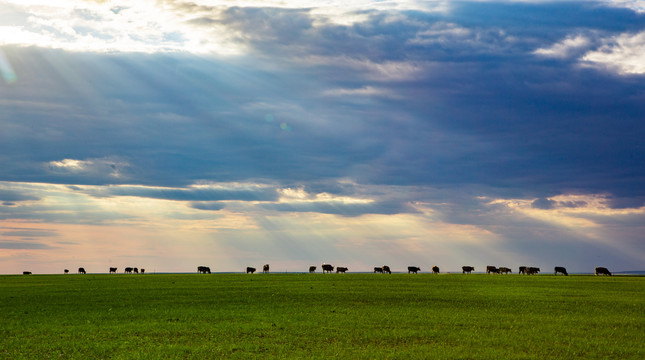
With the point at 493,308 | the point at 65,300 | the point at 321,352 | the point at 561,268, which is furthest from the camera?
the point at 561,268

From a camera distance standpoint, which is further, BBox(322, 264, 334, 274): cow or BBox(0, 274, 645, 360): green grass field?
BBox(322, 264, 334, 274): cow

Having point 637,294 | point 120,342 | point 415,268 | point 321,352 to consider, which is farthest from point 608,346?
point 415,268

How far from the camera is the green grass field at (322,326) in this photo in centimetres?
2091

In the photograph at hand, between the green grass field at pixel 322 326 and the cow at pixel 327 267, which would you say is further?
the cow at pixel 327 267

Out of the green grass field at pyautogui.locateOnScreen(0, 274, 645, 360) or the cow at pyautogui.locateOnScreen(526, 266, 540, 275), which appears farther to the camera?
the cow at pyautogui.locateOnScreen(526, 266, 540, 275)

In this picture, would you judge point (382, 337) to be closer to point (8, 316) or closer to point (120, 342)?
point (120, 342)

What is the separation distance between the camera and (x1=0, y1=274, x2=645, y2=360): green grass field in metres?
20.9

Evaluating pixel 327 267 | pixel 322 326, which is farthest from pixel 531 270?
pixel 322 326

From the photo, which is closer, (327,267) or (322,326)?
(322,326)

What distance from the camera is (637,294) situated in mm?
46594

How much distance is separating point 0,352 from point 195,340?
23.9 feet

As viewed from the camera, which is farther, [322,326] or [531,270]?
[531,270]

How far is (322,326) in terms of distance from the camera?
26469 mm

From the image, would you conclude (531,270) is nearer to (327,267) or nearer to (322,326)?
(327,267)
